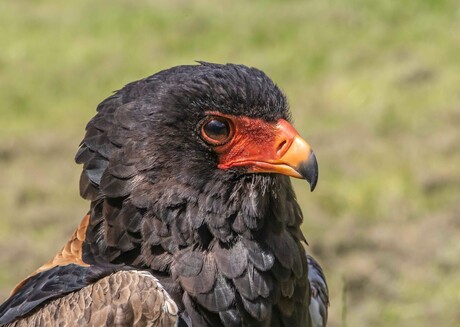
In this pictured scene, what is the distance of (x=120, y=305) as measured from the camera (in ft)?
13.5

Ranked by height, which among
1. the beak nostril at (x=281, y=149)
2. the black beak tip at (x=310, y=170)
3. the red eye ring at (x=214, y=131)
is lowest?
the black beak tip at (x=310, y=170)

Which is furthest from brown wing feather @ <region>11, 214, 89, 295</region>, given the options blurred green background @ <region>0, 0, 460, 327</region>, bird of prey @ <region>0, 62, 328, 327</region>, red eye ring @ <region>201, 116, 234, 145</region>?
blurred green background @ <region>0, 0, 460, 327</region>

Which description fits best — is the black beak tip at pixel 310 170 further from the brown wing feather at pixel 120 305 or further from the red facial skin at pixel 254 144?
the brown wing feather at pixel 120 305

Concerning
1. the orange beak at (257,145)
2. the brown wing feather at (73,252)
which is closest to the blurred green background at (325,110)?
the brown wing feather at (73,252)

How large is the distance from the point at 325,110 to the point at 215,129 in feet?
26.6

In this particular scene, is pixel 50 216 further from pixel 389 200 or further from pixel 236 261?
pixel 236 261

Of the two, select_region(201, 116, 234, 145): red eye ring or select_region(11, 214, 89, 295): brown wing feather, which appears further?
select_region(11, 214, 89, 295): brown wing feather

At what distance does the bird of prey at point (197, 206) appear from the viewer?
427cm

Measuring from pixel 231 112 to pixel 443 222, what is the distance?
231 inches

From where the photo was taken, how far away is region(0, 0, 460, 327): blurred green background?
9.16 m

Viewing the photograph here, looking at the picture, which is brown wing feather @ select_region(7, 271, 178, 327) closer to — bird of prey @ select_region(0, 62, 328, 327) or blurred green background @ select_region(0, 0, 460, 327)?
bird of prey @ select_region(0, 62, 328, 327)

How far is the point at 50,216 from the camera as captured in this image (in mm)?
10148

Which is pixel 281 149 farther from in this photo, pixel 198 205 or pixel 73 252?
pixel 73 252

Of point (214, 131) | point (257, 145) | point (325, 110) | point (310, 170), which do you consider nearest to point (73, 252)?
point (214, 131)
